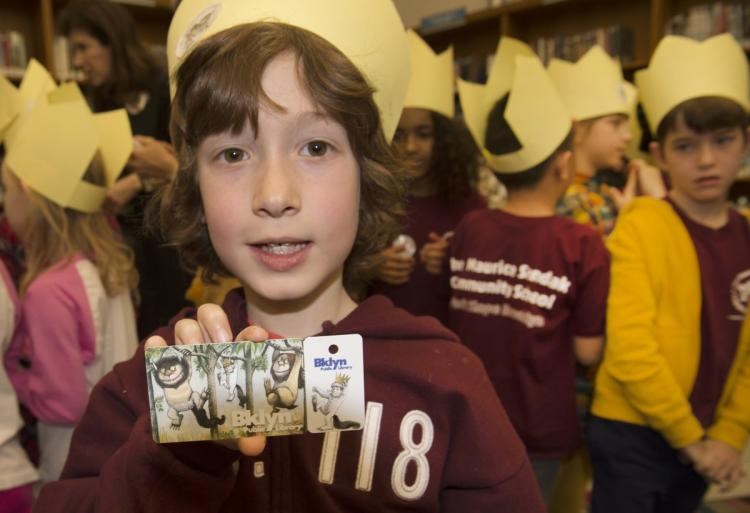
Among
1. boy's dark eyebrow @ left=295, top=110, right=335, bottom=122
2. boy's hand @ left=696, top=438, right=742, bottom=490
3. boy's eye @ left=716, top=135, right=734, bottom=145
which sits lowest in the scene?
boy's hand @ left=696, top=438, right=742, bottom=490

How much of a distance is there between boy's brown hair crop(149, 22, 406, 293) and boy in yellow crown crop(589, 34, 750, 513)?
0.85 meters

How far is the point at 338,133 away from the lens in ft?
2.96

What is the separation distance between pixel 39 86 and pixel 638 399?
1.91 m

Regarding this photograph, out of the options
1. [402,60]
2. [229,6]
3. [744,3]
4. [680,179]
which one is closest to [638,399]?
[680,179]

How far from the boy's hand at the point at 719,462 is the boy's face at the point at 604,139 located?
3.94 feet

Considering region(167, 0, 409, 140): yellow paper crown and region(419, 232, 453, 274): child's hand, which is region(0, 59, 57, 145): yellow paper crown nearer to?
region(167, 0, 409, 140): yellow paper crown

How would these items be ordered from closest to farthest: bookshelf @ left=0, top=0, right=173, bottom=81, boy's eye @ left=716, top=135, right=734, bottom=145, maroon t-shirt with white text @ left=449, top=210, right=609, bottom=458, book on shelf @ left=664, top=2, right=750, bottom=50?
1. maroon t-shirt with white text @ left=449, top=210, right=609, bottom=458
2. boy's eye @ left=716, top=135, right=734, bottom=145
3. book on shelf @ left=664, top=2, right=750, bottom=50
4. bookshelf @ left=0, top=0, right=173, bottom=81

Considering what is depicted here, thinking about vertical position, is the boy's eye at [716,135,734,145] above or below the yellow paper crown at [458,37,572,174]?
below

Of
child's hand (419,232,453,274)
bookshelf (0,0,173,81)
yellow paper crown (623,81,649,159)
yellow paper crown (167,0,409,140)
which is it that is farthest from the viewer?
bookshelf (0,0,173,81)

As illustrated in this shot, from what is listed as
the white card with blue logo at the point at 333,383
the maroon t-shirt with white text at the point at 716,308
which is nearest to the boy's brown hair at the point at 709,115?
the maroon t-shirt with white text at the point at 716,308

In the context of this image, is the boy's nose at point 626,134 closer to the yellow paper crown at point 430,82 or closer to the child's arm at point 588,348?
the yellow paper crown at point 430,82

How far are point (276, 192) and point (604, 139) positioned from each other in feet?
6.56

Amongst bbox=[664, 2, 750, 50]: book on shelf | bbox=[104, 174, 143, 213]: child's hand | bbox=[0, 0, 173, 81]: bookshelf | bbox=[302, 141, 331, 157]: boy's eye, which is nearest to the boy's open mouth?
bbox=[302, 141, 331, 157]: boy's eye

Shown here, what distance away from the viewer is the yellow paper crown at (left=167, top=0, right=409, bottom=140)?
2.98ft
